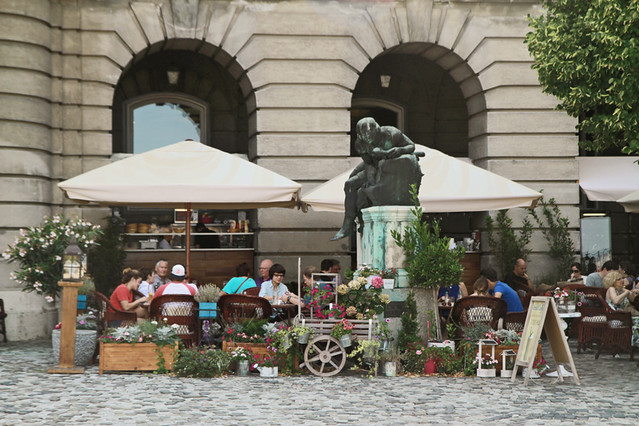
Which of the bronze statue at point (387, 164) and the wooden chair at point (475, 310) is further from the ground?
the bronze statue at point (387, 164)

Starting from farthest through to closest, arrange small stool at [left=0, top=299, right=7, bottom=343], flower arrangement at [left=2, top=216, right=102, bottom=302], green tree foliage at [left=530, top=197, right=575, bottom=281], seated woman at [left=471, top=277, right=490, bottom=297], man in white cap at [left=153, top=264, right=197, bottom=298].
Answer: green tree foliage at [left=530, top=197, right=575, bottom=281] < small stool at [left=0, top=299, right=7, bottom=343] < flower arrangement at [left=2, top=216, right=102, bottom=302] < seated woman at [left=471, top=277, right=490, bottom=297] < man in white cap at [left=153, top=264, right=197, bottom=298]

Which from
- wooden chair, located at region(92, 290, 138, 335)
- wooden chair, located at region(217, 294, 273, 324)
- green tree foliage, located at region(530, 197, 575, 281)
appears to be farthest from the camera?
green tree foliage, located at region(530, 197, 575, 281)

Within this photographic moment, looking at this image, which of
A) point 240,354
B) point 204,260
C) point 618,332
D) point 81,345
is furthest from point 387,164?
point 204,260

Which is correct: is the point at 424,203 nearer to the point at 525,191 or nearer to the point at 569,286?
the point at 525,191

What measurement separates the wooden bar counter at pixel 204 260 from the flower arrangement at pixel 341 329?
21.9ft

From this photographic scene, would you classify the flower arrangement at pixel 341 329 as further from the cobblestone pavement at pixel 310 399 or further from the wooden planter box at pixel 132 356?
the wooden planter box at pixel 132 356

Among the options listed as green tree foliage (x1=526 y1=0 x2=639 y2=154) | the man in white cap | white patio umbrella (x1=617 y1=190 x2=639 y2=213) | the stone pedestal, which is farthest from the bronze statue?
white patio umbrella (x1=617 y1=190 x2=639 y2=213)

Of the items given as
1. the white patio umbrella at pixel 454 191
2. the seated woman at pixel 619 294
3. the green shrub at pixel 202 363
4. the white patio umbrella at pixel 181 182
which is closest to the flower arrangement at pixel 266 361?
the green shrub at pixel 202 363

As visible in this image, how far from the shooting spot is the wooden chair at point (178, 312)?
1191cm

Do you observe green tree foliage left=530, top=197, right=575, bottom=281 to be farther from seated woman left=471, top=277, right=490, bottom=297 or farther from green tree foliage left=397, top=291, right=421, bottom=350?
green tree foliage left=397, top=291, right=421, bottom=350

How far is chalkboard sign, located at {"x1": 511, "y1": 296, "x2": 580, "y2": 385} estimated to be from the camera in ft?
35.2

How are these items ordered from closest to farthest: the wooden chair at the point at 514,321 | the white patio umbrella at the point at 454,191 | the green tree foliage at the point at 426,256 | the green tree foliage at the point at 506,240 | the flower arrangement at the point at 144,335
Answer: the flower arrangement at the point at 144,335 < the green tree foliage at the point at 426,256 < the wooden chair at the point at 514,321 < the white patio umbrella at the point at 454,191 < the green tree foliage at the point at 506,240

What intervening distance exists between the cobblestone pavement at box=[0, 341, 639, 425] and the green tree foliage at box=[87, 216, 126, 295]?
15.7 ft

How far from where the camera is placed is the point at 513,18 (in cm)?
1816
